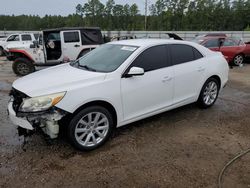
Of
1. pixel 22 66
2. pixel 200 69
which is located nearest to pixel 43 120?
pixel 200 69

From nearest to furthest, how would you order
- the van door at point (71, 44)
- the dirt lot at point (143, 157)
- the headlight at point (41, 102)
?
1. the dirt lot at point (143, 157)
2. the headlight at point (41, 102)
3. the van door at point (71, 44)

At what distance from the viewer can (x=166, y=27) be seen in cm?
5869

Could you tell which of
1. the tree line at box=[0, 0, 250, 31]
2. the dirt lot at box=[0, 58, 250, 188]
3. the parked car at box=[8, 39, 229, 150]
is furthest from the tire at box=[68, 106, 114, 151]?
the tree line at box=[0, 0, 250, 31]

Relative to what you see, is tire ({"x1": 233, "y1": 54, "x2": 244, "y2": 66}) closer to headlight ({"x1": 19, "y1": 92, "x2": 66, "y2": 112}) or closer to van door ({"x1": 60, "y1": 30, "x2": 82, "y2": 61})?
van door ({"x1": 60, "y1": 30, "x2": 82, "y2": 61})

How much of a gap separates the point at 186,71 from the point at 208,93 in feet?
3.41

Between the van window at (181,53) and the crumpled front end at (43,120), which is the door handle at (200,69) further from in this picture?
the crumpled front end at (43,120)

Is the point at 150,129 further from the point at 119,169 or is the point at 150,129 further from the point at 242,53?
the point at 242,53

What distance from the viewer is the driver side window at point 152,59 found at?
3935mm

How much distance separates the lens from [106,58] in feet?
13.6

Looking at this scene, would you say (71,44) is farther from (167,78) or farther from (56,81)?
(56,81)

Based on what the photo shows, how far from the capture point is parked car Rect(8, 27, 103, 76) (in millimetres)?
9508

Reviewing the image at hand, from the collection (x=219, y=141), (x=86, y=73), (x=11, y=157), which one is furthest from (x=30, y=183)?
(x=219, y=141)

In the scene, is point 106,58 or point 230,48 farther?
point 230,48

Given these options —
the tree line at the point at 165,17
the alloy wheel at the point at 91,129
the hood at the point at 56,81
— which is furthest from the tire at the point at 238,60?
the tree line at the point at 165,17
